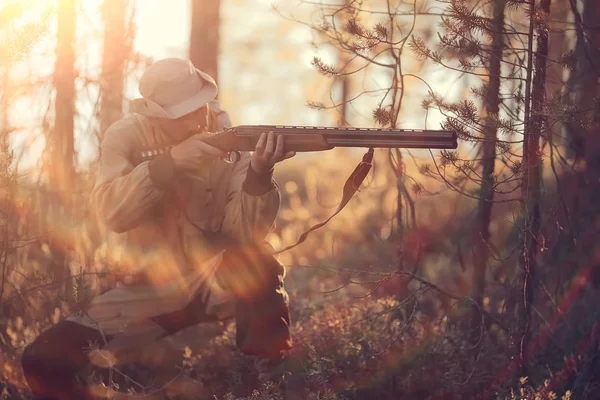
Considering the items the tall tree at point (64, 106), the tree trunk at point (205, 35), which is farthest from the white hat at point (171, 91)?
the tree trunk at point (205, 35)

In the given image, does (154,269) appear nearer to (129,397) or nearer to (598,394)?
(129,397)

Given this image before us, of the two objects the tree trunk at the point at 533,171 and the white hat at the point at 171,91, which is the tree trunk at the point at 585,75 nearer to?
the tree trunk at the point at 533,171

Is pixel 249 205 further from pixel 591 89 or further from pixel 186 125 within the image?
pixel 591 89

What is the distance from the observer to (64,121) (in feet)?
19.0

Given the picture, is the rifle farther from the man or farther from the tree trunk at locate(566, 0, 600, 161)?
the tree trunk at locate(566, 0, 600, 161)

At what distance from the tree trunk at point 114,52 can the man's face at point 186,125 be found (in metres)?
1.66

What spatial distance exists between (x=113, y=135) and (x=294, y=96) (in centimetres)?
1981

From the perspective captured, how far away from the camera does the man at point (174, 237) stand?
4480 millimetres

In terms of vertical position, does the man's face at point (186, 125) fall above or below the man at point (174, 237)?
above

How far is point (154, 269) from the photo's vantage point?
4824 mm

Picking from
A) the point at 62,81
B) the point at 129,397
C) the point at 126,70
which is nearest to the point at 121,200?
the point at 129,397

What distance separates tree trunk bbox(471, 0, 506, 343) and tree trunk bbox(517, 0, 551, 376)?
0.64 feet

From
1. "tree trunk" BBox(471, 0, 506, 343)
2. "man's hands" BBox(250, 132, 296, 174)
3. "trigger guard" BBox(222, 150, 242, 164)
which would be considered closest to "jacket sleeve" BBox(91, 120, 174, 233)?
"trigger guard" BBox(222, 150, 242, 164)

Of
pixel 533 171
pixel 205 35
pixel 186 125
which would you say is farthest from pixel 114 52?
pixel 533 171
